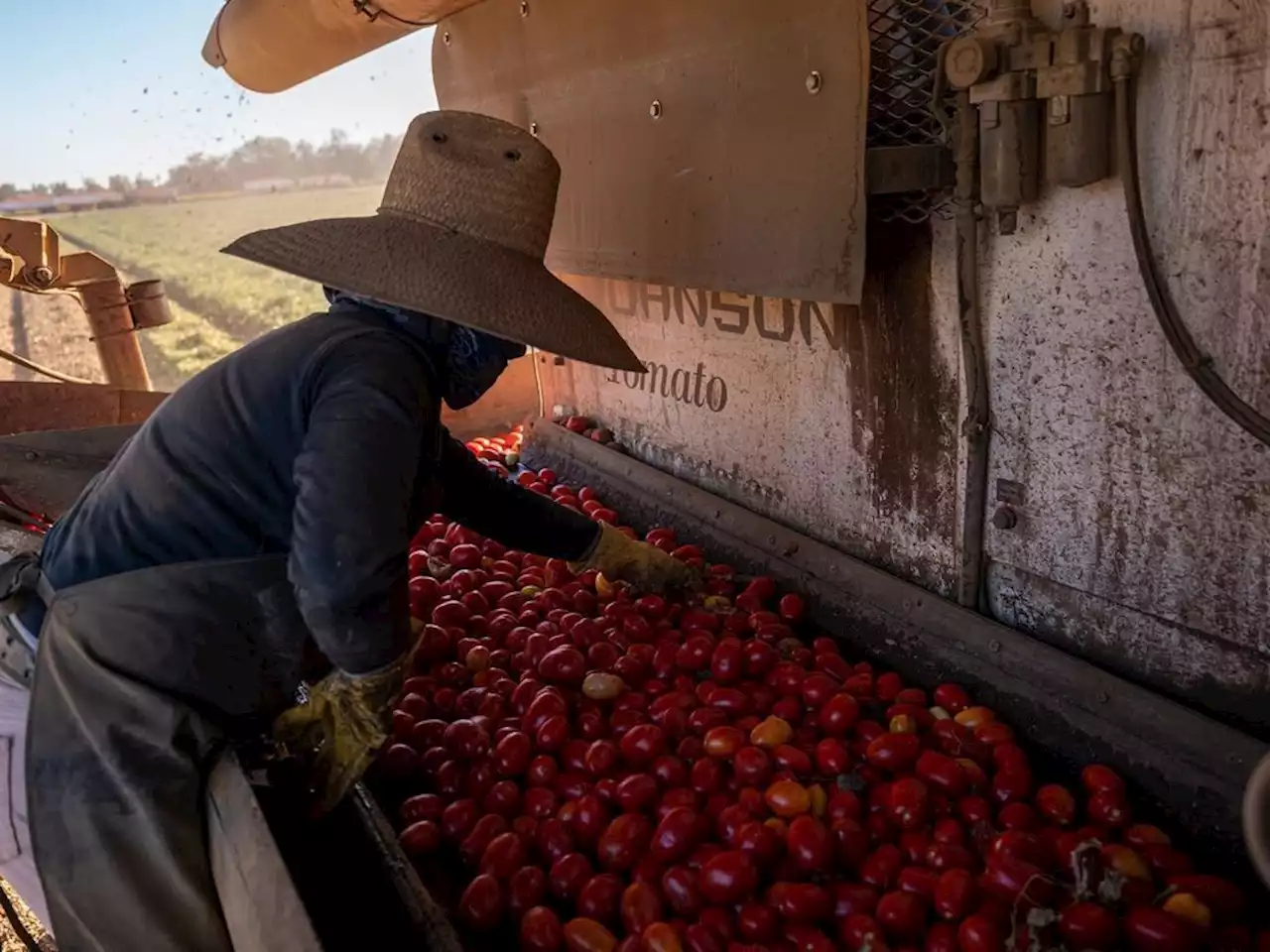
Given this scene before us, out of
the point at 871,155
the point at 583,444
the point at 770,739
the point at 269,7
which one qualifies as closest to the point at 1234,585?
the point at 770,739

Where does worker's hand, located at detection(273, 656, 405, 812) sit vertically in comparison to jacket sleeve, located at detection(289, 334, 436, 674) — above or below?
below

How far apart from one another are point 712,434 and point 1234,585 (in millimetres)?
1779

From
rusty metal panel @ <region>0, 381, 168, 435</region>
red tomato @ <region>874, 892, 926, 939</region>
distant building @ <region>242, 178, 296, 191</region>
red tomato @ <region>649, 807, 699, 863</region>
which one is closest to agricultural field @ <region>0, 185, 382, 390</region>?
distant building @ <region>242, 178, 296, 191</region>

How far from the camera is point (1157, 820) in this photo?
198 centimetres

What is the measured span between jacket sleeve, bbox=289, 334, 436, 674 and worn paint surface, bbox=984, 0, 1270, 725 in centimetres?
132

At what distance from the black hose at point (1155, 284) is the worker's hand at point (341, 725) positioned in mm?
1566

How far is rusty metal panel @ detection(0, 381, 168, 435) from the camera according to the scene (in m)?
4.51

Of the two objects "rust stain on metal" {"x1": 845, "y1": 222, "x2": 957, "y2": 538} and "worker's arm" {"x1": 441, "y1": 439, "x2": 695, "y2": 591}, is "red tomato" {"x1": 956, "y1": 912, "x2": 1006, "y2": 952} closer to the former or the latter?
"rust stain on metal" {"x1": 845, "y1": 222, "x2": 957, "y2": 538}

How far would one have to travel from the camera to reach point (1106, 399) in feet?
6.86

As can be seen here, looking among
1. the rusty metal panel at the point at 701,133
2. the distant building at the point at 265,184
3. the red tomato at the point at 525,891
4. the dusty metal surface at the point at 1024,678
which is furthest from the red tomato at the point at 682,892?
the distant building at the point at 265,184

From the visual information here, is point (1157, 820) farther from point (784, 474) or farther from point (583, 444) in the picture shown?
point (583, 444)

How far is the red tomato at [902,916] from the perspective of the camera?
1783 mm

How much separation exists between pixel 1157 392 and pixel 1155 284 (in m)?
0.22

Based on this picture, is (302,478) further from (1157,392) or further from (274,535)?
(1157,392)
